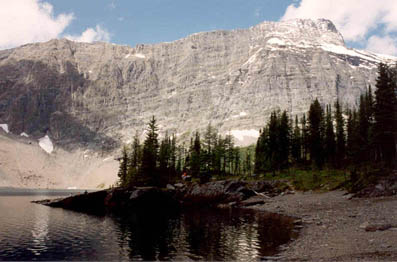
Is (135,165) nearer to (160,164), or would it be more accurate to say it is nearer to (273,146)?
(160,164)

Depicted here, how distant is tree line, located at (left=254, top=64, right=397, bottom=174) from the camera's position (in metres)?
58.9

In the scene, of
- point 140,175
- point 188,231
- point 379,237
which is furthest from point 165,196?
point 379,237

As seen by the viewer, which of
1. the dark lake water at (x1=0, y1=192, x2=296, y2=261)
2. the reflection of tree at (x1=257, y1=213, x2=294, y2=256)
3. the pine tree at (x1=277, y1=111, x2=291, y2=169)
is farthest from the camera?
the pine tree at (x1=277, y1=111, x2=291, y2=169)

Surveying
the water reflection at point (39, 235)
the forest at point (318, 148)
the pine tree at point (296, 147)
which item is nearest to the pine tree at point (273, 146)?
the forest at point (318, 148)

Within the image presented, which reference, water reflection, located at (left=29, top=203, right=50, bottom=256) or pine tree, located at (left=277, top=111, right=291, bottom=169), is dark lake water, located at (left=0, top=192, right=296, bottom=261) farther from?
pine tree, located at (left=277, top=111, right=291, bottom=169)

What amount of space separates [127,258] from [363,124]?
64.0 m

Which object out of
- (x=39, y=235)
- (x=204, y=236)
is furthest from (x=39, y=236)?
(x=204, y=236)

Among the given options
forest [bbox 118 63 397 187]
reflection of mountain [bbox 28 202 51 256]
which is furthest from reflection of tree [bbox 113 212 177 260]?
forest [bbox 118 63 397 187]

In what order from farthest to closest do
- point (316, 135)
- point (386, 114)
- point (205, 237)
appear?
point (316, 135) < point (386, 114) < point (205, 237)

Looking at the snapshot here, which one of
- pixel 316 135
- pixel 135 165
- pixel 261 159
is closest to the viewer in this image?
pixel 316 135

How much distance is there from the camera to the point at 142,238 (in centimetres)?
3556

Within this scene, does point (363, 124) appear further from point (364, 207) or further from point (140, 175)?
point (140, 175)

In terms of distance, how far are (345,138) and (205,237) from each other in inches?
2928

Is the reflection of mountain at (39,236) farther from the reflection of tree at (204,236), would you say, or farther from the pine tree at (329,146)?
the pine tree at (329,146)
